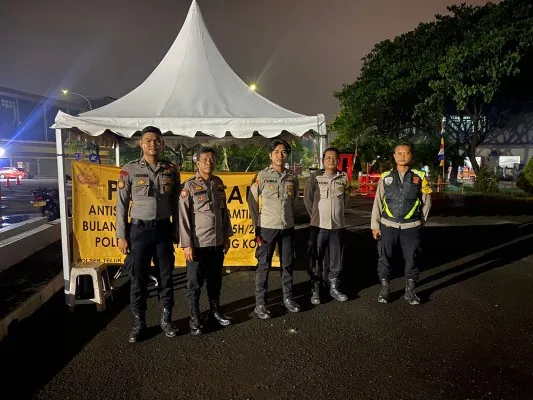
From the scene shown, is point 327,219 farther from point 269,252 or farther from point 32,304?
point 32,304

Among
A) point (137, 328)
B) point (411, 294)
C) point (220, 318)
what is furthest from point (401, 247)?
point (137, 328)

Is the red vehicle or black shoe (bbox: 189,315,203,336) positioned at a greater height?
the red vehicle

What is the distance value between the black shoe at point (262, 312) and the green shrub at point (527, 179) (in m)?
17.9

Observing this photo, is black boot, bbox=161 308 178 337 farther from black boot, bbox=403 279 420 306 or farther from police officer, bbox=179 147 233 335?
black boot, bbox=403 279 420 306

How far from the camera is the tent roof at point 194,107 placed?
187 inches

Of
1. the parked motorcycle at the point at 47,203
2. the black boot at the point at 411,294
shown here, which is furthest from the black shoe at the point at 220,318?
the parked motorcycle at the point at 47,203

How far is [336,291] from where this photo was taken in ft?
15.6

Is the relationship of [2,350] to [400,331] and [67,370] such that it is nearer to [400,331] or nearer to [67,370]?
[67,370]

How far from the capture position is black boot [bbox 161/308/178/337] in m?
3.73

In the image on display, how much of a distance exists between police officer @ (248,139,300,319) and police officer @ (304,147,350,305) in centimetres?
47

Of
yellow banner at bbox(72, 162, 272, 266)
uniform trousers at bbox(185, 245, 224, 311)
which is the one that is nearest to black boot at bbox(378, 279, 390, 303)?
uniform trousers at bbox(185, 245, 224, 311)

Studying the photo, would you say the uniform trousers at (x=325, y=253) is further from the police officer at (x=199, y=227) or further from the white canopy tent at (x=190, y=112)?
the police officer at (x=199, y=227)

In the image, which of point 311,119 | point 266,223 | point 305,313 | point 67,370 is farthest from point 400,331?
point 67,370

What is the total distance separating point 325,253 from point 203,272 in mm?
1623
